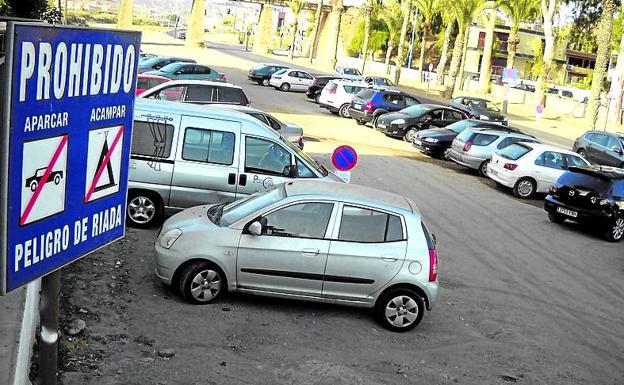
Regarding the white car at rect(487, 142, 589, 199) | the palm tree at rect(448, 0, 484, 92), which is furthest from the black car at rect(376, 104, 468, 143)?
the palm tree at rect(448, 0, 484, 92)

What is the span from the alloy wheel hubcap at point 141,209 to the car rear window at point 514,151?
1244cm

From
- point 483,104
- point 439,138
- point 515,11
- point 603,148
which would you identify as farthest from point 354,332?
point 515,11

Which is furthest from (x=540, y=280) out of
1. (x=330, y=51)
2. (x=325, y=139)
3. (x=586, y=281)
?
(x=330, y=51)

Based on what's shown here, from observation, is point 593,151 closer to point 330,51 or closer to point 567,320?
point 567,320

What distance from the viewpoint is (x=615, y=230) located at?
55.1 ft

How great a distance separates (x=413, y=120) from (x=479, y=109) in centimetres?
854

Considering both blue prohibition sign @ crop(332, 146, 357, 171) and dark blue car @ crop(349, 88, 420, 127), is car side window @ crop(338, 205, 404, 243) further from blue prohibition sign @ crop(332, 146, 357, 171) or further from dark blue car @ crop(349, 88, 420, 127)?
dark blue car @ crop(349, 88, 420, 127)

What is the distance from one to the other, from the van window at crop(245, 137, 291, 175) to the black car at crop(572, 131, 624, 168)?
773 inches

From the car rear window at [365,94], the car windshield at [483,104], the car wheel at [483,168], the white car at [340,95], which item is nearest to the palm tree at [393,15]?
the car windshield at [483,104]

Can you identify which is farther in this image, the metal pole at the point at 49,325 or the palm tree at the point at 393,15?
the palm tree at the point at 393,15

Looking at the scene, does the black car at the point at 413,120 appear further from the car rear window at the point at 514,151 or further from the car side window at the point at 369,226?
the car side window at the point at 369,226

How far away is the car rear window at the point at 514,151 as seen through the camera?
21234 mm

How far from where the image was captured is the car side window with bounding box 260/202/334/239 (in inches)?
356

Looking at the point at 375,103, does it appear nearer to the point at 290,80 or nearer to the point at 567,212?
the point at 290,80
